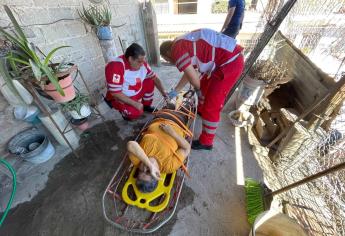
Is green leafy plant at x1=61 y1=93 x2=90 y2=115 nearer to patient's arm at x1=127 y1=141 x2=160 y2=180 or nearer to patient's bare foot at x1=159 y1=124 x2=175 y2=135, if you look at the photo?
patient's arm at x1=127 y1=141 x2=160 y2=180

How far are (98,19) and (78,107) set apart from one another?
1412mm

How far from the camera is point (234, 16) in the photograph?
294 centimetres

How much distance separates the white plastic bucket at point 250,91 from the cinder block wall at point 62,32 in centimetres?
249

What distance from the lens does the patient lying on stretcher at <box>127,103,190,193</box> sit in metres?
1.64

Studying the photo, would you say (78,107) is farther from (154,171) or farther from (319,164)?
(319,164)

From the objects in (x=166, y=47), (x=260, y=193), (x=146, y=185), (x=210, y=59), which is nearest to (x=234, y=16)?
(x=210, y=59)

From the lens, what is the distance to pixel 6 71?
1.42 m

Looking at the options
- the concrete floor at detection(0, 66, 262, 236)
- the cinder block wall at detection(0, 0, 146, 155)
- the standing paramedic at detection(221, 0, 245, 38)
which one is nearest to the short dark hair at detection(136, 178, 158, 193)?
the concrete floor at detection(0, 66, 262, 236)

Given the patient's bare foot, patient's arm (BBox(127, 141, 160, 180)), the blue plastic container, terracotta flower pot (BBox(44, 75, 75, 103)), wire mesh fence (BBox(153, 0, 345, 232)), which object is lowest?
wire mesh fence (BBox(153, 0, 345, 232))

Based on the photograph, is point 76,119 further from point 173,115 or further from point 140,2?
point 140,2

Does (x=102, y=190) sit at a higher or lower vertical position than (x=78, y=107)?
lower

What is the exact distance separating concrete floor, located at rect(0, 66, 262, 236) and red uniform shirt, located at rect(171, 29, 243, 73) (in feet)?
3.85

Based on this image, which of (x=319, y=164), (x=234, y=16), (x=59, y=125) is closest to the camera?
(x=59, y=125)

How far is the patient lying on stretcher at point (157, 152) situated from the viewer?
5.36 feet
